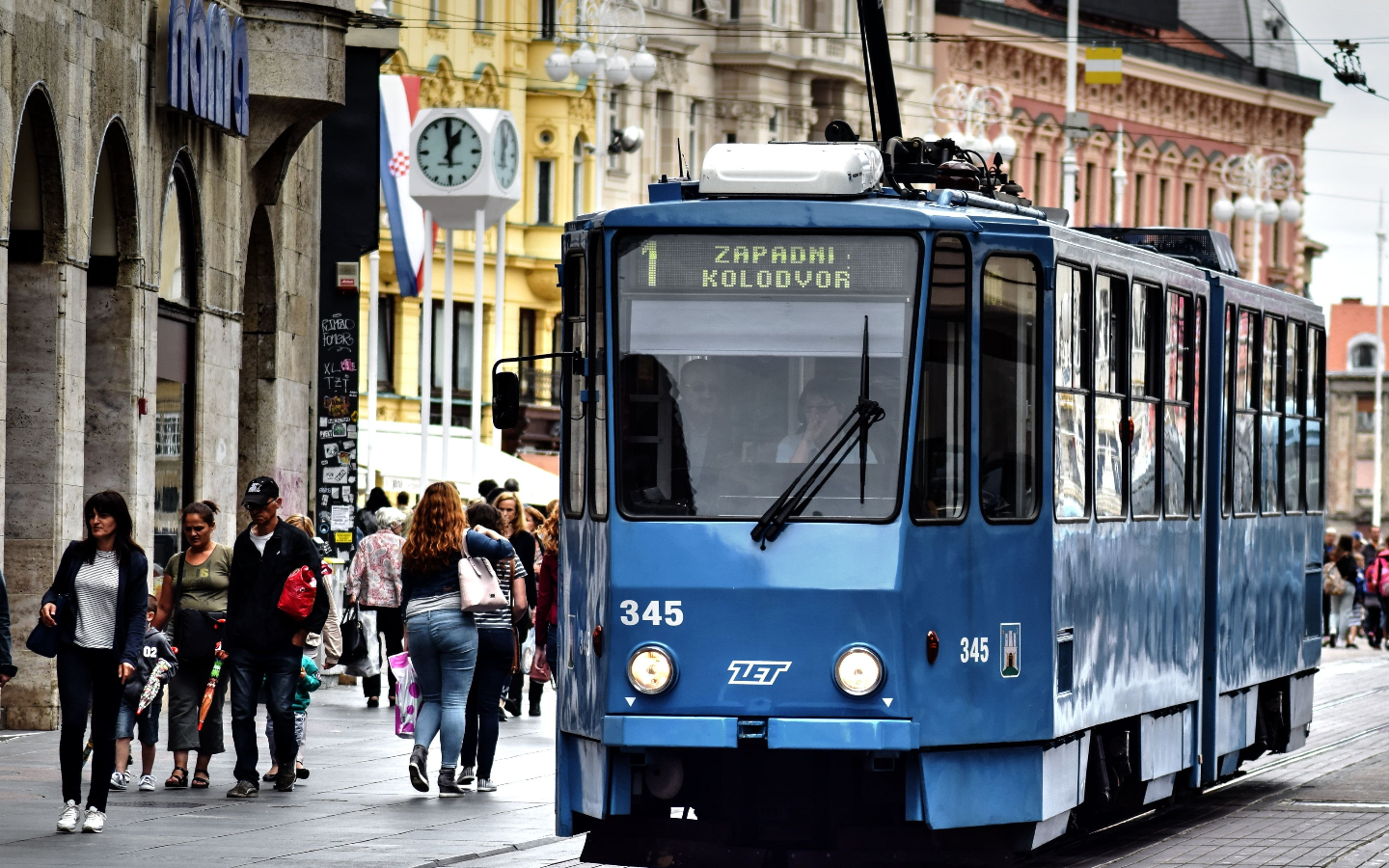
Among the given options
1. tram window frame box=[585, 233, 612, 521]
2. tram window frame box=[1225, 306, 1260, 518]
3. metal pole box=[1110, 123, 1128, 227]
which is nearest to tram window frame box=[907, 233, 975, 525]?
tram window frame box=[585, 233, 612, 521]

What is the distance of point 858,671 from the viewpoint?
12078 mm

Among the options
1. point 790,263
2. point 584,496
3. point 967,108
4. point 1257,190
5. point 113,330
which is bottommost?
point 584,496

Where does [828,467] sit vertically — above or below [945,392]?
below

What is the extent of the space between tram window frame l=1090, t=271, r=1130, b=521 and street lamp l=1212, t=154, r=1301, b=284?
2005 inches

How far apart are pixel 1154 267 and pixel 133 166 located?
9.88 meters

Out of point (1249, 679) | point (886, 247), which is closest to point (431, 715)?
point (1249, 679)

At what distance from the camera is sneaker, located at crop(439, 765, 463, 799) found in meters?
17.3

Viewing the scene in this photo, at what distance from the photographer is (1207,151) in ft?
305

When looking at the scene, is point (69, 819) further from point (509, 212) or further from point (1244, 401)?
point (509, 212)

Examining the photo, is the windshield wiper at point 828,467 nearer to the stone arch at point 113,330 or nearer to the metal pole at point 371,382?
the stone arch at point 113,330

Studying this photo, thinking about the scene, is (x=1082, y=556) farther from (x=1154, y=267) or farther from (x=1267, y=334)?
(x=1267, y=334)

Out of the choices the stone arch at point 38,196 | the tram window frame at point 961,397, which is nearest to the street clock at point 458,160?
the stone arch at point 38,196

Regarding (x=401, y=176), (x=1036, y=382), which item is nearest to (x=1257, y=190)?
(x=401, y=176)

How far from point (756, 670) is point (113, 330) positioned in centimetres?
1152
